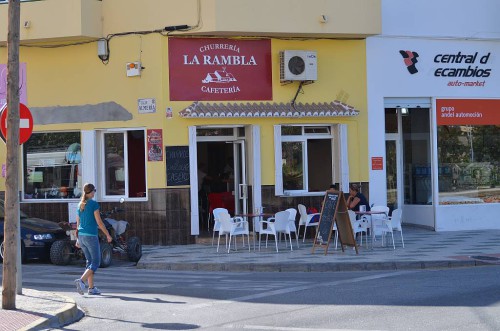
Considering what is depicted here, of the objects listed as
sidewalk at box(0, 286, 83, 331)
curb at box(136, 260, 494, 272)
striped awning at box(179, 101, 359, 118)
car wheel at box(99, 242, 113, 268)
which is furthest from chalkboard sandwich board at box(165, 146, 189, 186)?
sidewalk at box(0, 286, 83, 331)

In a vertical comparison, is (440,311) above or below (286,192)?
below

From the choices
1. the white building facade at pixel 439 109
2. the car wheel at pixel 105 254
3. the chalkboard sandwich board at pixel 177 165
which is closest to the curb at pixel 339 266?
the car wheel at pixel 105 254

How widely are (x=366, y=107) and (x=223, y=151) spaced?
3819 mm

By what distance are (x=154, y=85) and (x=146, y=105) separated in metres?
0.51

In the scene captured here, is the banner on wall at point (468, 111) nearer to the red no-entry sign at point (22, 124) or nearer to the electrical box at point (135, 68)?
the electrical box at point (135, 68)

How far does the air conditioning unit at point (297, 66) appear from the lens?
63.7 feet

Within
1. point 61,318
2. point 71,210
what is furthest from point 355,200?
point 61,318

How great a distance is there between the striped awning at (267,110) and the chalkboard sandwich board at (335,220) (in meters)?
3.21

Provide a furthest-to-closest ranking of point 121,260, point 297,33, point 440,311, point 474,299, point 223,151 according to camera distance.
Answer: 1. point 223,151
2. point 297,33
3. point 121,260
4. point 474,299
5. point 440,311

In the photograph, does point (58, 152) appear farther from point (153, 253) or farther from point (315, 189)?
point (315, 189)

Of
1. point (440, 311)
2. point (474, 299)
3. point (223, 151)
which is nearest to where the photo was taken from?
point (440, 311)

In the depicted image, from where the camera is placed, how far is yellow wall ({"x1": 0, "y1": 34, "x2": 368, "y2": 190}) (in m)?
19.2

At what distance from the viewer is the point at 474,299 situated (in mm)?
11047

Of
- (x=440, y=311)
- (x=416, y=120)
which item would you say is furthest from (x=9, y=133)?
(x=416, y=120)
